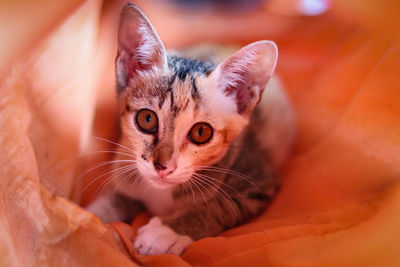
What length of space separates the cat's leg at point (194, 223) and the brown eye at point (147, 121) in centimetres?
36

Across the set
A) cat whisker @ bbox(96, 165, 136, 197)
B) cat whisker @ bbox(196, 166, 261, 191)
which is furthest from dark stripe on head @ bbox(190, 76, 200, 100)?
cat whisker @ bbox(96, 165, 136, 197)

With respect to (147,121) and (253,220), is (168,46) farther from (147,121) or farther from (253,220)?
(253,220)

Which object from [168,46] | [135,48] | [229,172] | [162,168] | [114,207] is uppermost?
[135,48]

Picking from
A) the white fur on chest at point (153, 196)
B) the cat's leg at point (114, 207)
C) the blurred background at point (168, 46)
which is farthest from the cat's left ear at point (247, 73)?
the cat's leg at point (114, 207)

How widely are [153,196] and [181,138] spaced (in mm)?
413

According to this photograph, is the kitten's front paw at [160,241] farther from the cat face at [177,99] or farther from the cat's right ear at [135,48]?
the cat's right ear at [135,48]

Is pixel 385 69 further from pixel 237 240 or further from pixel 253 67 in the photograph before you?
pixel 237 240

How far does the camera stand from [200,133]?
1.15 m

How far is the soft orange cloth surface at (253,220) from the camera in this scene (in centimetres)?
95

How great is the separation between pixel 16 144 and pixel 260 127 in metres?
1.24

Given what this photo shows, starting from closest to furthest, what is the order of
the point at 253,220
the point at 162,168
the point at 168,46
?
the point at 162,168 < the point at 253,220 < the point at 168,46

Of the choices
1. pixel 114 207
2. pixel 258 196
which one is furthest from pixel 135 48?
pixel 258 196

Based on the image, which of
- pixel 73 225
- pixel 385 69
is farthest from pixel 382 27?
pixel 73 225

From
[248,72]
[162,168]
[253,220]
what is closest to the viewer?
[162,168]
